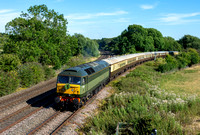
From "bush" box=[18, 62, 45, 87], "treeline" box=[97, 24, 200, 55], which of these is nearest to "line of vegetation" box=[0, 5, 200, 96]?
"bush" box=[18, 62, 45, 87]

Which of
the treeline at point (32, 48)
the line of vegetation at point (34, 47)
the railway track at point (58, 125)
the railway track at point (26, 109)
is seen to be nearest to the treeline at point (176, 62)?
the line of vegetation at point (34, 47)

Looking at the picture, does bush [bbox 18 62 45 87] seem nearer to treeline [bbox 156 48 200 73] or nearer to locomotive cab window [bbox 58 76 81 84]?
locomotive cab window [bbox 58 76 81 84]

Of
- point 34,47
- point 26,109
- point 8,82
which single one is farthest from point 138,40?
point 26,109

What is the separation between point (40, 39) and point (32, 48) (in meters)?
4.22

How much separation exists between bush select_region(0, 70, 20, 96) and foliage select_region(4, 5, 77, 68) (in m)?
6.58

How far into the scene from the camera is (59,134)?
1062 centimetres

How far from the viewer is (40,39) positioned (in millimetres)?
31703

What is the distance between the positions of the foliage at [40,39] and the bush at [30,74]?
2.88 meters

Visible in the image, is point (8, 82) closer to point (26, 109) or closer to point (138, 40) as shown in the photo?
point (26, 109)

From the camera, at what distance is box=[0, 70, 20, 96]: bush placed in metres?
19.3

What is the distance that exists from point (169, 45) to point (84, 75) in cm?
8171

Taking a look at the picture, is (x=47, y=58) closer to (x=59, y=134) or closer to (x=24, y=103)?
(x=24, y=103)

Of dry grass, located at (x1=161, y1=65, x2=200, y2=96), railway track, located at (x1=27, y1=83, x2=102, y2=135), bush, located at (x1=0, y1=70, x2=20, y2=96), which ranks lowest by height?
dry grass, located at (x1=161, y1=65, x2=200, y2=96)

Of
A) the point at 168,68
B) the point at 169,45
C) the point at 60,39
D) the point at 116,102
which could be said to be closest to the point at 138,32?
the point at 169,45
